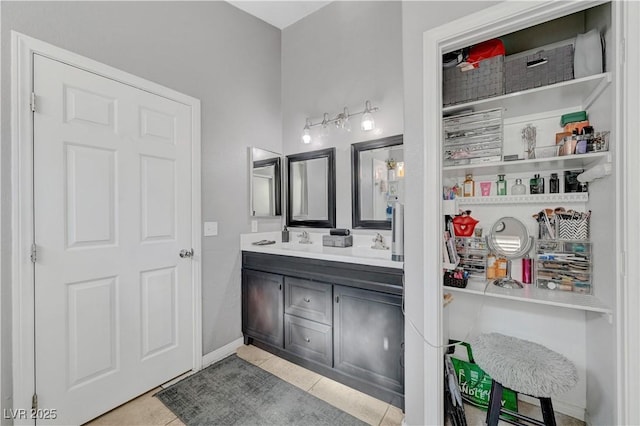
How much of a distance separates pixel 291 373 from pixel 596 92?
98.6 inches

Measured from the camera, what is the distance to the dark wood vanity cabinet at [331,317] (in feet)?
5.74

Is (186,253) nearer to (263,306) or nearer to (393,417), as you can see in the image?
(263,306)

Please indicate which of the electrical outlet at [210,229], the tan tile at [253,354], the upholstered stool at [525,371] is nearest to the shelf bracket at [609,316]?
the upholstered stool at [525,371]

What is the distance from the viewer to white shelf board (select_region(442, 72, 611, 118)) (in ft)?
4.20

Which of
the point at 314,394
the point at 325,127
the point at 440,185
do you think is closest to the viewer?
the point at 440,185

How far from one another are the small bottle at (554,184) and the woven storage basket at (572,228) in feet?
0.52

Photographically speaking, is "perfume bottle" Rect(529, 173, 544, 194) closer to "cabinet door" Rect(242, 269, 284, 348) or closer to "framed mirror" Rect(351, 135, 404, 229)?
"framed mirror" Rect(351, 135, 404, 229)

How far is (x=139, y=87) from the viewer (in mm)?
1857

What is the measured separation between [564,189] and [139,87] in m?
2.72

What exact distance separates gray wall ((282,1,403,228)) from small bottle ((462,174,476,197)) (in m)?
0.70

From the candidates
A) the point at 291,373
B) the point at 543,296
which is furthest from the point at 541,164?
the point at 291,373

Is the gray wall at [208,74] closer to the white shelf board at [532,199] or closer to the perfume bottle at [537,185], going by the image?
the white shelf board at [532,199]

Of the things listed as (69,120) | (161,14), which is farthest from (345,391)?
(161,14)

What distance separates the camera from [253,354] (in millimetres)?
2393
